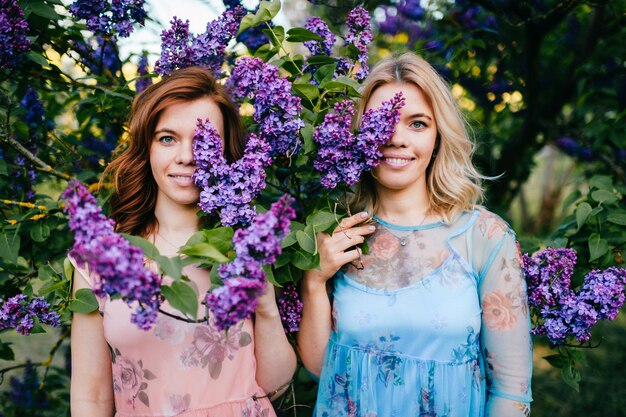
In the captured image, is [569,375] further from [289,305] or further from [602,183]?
[289,305]

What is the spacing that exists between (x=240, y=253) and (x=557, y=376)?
4.95 m

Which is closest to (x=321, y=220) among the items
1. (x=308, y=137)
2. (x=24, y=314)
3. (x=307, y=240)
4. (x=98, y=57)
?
(x=307, y=240)

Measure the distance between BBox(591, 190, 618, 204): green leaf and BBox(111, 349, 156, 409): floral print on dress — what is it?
178 centimetres

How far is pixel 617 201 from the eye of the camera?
208 cm

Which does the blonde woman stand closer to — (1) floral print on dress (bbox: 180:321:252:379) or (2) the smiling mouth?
(2) the smiling mouth

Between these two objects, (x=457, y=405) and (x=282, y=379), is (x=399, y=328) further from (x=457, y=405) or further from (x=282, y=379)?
(x=282, y=379)

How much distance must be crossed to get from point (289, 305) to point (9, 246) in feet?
3.44

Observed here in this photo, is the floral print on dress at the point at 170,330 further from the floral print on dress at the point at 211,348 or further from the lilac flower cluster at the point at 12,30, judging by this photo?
the lilac flower cluster at the point at 12,30

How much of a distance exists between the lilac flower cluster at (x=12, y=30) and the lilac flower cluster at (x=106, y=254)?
964 mm

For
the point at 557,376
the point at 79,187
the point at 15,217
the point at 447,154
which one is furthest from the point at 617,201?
the point at 557,376

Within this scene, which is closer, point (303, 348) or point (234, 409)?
point (234, 409)

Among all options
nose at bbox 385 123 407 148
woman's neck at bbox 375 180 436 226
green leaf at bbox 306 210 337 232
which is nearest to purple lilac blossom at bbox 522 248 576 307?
woman's neck at bbox 375 180 436 226

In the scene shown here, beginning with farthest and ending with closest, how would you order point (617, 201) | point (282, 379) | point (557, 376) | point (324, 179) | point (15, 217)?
point (557, 376) < point (617, 201) < point (15, 217) < point (282, 379) < point (324, 179)

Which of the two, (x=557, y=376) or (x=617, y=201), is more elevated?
(x=617, y=201)
